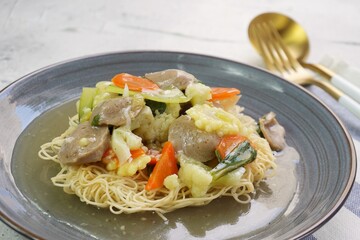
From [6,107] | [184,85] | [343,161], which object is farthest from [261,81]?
[6,107]

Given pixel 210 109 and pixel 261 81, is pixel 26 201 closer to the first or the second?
pixel 210 109

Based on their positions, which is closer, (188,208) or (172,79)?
(188,208)

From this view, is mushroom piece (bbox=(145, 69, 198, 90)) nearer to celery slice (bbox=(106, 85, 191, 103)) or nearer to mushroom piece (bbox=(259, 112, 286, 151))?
celery slice (bbox=(106, 85, 191, 103))

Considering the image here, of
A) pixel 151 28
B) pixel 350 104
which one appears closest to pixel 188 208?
pixel 350 104

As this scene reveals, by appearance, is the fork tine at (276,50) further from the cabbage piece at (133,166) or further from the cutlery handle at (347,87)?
the cabbage piece at (133,166)

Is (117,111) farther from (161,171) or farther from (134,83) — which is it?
(161,171)

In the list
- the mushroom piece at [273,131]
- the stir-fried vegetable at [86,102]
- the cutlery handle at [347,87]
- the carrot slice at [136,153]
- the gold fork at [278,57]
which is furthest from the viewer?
the gold fork at [278,57]

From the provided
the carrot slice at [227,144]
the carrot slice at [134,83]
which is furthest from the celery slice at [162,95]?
the carrot slice at [227,144]
